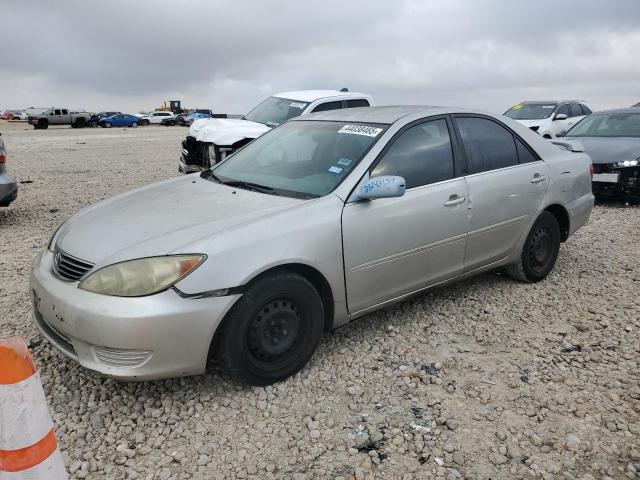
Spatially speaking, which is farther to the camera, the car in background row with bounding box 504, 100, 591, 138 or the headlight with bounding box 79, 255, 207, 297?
the car in background row with bounding box 504, 100, 591, 138

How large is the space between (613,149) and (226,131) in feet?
20.3

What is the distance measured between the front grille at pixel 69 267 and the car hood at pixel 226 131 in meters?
5.67

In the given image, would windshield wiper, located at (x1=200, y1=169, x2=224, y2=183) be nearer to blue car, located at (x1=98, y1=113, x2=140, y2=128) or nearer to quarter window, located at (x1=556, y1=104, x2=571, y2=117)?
quarter window, located at (x1=556, y1=104, x2=571, y2=117)

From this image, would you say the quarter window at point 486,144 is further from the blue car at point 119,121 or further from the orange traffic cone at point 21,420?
the blue car at point 119,121

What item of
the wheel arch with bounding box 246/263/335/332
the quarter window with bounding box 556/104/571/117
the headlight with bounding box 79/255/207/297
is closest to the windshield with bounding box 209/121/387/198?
the wheel arch with bounding box 246/263/335/332

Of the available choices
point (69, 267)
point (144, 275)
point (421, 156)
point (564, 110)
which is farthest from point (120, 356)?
point (564, 110)

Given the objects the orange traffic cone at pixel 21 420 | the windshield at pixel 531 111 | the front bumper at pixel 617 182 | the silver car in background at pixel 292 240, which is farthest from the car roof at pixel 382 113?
the windshield at pixel 531 111

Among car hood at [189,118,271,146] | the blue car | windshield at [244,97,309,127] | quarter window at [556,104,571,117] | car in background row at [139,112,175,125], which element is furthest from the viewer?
car in background row at [139,112,175,125]

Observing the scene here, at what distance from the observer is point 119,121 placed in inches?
1855

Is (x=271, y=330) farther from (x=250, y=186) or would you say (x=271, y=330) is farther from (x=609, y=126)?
(x=609, y=126)

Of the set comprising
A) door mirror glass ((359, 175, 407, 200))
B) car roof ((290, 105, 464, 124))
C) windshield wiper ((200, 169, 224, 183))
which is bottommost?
door mirror glass ((359, 175, 407, 200))

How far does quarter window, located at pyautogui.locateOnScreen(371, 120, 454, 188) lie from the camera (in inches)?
138

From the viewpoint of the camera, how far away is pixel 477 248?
3959 mm

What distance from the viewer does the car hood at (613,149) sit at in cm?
802
